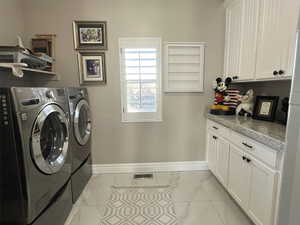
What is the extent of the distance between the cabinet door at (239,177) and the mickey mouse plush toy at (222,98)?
1.97 ft

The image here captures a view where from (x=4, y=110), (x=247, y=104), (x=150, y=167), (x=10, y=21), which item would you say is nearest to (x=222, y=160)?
(x=247, y=104)

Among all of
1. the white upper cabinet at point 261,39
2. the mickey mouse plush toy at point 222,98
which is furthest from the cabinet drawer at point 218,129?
the white upper cabinet at point 261,39

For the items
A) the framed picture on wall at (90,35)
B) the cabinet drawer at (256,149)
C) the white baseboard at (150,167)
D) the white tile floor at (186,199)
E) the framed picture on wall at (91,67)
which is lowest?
the white tile floor at (186,199)

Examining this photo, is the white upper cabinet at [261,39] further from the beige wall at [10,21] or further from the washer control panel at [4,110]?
the beige wall at [10,21]

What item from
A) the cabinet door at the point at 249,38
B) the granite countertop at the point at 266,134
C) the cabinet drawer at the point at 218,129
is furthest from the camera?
the cabinet drawer at the point at 218,129

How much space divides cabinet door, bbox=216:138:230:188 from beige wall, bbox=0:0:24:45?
288 cm

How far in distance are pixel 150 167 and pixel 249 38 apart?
2164 millimetres

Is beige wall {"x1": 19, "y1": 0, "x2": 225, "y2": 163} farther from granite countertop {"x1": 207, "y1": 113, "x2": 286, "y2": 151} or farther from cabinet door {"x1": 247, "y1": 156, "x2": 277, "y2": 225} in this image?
cabinet door {"x1": 247, "y1": 156, "x2": 277, "y2": 225}

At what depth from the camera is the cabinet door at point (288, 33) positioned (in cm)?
135

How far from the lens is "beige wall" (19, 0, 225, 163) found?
234cm

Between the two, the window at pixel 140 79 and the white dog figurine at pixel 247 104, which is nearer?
the white dog figurine at pixel 247 104

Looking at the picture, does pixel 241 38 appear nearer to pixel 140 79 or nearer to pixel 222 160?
pixel 140 79

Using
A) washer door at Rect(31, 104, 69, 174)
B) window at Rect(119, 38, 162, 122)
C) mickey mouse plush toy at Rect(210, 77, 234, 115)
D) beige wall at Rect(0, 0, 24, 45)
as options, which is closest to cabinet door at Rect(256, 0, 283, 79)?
mickey mouse plush toy at Rect(210, 77, 234, 115)

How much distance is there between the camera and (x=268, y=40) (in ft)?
5.37
